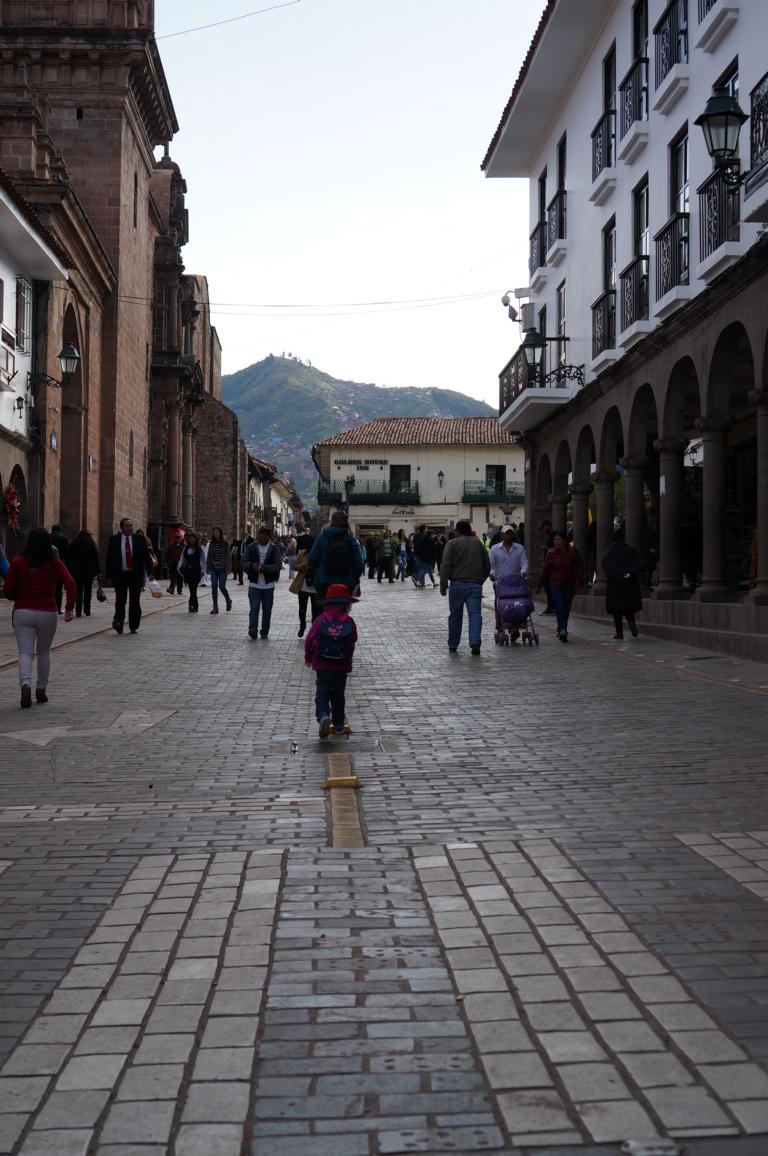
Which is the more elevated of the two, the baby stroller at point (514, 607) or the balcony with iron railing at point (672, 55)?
the balcony with iron railing at point (672, 55)

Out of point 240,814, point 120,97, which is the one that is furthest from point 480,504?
point 240,814

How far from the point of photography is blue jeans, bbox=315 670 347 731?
9461 millimetres

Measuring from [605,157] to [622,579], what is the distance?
31.4 feet

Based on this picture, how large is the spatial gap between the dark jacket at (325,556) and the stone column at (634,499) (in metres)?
12.9

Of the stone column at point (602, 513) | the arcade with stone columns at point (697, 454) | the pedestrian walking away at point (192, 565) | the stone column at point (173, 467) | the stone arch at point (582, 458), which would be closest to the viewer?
the arcade with stone columns at point (697, 454)

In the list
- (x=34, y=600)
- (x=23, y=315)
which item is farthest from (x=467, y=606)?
(x=23, y=315)

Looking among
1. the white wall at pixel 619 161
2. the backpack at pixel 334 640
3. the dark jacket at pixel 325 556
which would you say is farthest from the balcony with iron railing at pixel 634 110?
the backpack at pixel 334 640

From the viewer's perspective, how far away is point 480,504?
8588cm

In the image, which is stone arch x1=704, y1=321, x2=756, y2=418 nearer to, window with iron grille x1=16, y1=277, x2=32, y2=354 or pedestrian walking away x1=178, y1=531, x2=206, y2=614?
pedestrian walking away x1=178, y1=531, x2=206, y2=614

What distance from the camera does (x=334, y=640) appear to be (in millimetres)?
9469

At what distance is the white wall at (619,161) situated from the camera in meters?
17.5

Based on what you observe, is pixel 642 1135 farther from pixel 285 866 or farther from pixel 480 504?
pixel 480 504

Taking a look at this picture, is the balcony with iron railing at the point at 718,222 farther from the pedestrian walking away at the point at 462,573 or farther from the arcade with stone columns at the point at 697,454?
the pedestrian walking away at the point at 462,573

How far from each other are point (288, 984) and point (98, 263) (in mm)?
32954
